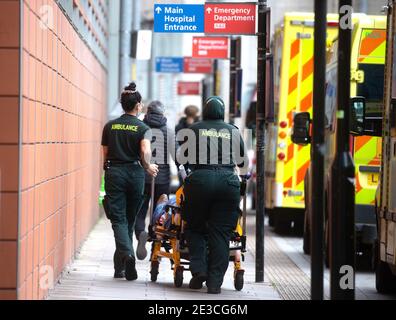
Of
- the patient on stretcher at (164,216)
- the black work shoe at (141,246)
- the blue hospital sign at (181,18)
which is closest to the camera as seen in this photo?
the patient on stretcher at (164,216)

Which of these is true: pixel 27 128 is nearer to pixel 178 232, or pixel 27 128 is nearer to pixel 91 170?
pixel 178 232

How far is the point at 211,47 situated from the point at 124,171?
9546 millimetres

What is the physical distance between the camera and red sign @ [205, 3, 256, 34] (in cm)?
1224

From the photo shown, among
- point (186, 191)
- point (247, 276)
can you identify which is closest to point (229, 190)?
point (186, 191)

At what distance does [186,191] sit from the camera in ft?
35.2

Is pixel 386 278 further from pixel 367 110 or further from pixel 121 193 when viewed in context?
pixel 367 110

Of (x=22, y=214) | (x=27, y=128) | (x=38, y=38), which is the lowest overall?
(x=22, y=214)

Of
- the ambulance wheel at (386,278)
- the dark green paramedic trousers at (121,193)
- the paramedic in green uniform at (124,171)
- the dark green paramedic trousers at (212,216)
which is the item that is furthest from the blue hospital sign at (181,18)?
the ambulance wheel at (386,278)

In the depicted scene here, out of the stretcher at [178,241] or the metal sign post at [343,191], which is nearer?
the metal sign post at [343,191]


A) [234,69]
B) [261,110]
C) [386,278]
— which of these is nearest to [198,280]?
[386,278]

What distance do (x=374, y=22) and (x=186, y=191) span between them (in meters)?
4.44

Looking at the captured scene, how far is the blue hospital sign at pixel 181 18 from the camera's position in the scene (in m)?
12.8

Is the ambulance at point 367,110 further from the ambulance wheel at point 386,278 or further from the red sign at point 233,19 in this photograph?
the ambulance wheel at point 386,278

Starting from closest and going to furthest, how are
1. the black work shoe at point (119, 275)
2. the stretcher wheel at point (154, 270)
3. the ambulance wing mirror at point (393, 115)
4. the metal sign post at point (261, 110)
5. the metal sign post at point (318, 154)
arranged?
the metal sign post at point (318, 154), the ambulance wing mirror at point (393, 115), the stretcher wheel at point (154, 270), the black work shoe at point (119, 275), the metal sign post at point (261, 110)
